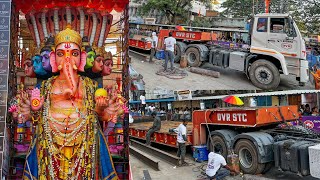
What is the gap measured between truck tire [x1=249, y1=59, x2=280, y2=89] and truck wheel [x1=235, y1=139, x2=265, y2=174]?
4.45 meters

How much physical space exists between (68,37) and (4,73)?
Result: 1184mm

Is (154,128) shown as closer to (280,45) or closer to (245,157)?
(245,157)

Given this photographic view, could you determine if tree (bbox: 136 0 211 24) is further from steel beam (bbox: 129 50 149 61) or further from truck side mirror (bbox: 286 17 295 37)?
truck side mirror (bbox: 286 17 295 37)

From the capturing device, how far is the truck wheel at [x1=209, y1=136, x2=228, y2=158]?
9.35 m

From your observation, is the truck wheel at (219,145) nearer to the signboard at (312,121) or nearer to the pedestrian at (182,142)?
the pedestrian at (182,142)

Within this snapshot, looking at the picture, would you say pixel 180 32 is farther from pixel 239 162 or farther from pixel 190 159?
pixel 239 162

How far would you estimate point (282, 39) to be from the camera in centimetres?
1232

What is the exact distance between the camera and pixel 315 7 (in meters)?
25.2

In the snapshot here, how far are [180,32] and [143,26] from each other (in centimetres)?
710

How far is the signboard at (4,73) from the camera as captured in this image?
5258 mm

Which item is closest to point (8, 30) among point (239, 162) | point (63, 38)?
point (63, 38)

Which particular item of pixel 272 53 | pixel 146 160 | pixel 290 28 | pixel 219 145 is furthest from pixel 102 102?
pixel 290 28

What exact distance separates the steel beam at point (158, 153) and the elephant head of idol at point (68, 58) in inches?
204

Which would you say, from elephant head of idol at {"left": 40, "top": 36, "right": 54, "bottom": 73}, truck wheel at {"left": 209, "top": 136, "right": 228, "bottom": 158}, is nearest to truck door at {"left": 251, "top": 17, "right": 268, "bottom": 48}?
truck wheel at {"left": 209, "top": 136, "right": 228, "bottom": 158}
